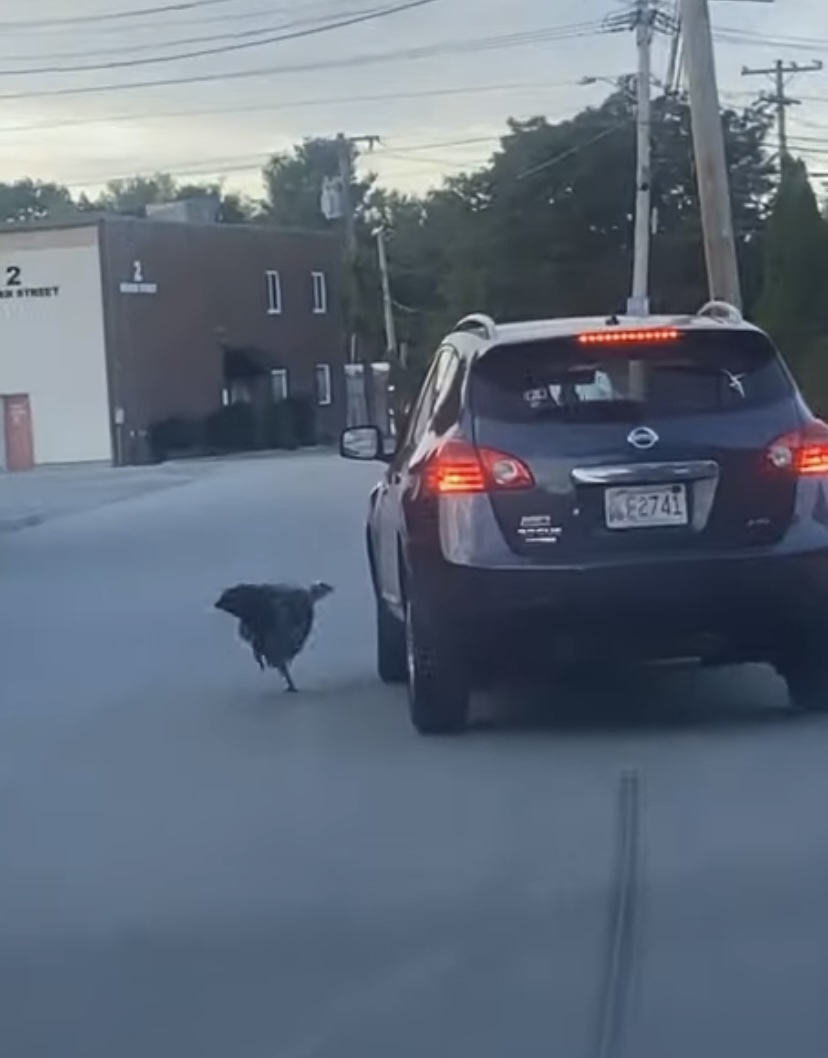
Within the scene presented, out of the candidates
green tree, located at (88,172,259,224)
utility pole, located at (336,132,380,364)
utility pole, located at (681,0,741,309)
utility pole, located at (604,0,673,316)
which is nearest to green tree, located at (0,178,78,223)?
green tree, located at (88,172,259,224)

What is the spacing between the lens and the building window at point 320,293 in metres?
86.5

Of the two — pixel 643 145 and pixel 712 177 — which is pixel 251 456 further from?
pixel 712 177

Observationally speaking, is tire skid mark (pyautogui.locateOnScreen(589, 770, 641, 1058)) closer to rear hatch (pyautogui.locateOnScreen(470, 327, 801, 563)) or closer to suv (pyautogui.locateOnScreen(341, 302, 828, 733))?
suv (pyautogui.locateOnScreen(341, 302, 828, 733))

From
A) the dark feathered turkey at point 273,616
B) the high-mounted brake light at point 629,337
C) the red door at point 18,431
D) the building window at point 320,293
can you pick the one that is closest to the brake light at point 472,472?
the high-mounted brake light at point 629,337

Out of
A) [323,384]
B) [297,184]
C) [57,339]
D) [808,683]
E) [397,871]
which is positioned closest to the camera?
[397,871]

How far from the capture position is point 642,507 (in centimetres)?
1102

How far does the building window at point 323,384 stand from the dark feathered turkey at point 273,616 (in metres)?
72.4

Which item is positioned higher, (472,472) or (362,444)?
(472,472)

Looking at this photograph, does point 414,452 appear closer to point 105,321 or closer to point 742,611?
point 742,611

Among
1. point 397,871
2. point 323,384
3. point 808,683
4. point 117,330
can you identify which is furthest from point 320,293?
point 397,871

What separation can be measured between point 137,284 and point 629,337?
2553 inches

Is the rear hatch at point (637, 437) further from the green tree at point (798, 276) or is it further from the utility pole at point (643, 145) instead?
the utility pole at point (643, 145)

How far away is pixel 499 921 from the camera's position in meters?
8.00

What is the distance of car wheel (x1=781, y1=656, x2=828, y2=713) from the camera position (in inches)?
460
